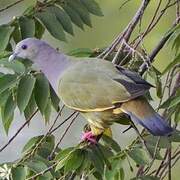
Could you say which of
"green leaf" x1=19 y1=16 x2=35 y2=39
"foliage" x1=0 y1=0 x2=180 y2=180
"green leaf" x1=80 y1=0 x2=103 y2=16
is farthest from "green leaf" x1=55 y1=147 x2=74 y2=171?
"green leaf" x1=80 y1=0 x2=103 y2=16

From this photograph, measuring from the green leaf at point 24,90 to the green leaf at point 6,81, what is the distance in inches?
1.0

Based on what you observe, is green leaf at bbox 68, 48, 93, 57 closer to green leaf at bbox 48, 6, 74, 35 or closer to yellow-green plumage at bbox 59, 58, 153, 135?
green leaf at bbox 48, 6, 74, 35

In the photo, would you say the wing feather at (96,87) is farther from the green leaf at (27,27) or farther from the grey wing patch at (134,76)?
the green leaf at (27,27)

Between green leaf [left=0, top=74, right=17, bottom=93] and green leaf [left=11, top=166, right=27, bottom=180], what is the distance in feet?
0.85

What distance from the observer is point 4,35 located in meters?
2.56

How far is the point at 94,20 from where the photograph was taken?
6141mm

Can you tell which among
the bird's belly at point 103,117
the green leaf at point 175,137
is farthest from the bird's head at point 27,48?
the green leaf at point 175,137

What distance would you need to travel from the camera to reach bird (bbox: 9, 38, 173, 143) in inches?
84.7

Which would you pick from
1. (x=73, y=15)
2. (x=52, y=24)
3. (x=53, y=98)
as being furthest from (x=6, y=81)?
(x=73, y=15)

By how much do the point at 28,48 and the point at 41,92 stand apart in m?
0.21

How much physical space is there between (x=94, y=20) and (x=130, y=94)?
13.2ft

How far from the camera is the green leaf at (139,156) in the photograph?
2164 mm

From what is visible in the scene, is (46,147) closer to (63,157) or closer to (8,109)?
(8,109)

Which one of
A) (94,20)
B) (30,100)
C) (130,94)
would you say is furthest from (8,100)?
(94,20)
